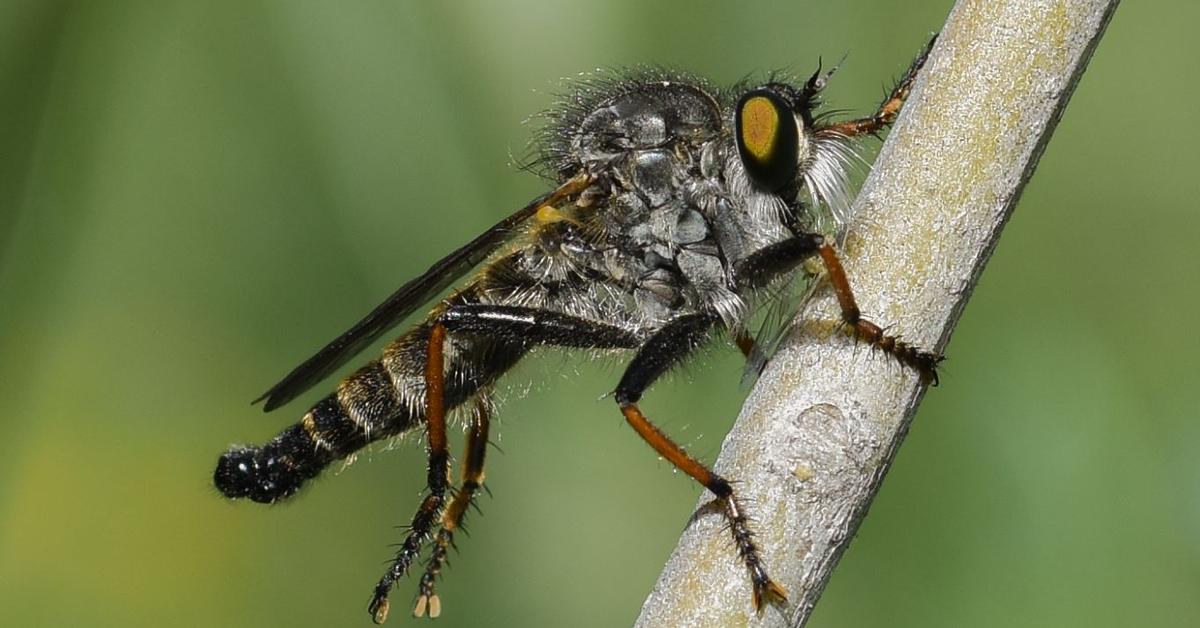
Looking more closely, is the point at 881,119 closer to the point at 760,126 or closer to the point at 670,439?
the point at 760,126

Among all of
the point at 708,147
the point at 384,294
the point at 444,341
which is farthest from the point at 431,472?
the point at 708,147

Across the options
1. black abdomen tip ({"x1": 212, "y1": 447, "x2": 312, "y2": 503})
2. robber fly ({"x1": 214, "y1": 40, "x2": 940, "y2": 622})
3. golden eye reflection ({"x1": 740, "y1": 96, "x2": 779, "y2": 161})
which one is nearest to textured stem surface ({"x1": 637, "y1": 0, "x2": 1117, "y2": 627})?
robber fly ({"x1": 214, "y1": 40, "x2": 940, "y2": 622})

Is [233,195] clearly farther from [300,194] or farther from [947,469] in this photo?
[947,469]

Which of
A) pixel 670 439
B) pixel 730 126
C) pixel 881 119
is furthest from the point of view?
pixel 730 126

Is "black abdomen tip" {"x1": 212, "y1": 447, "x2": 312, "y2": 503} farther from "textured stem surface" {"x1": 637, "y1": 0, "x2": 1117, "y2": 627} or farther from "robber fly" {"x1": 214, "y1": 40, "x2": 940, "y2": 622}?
"textured stem surface" {"x1": 637, "y1": 0, "x2": 1117, "y2": 627}

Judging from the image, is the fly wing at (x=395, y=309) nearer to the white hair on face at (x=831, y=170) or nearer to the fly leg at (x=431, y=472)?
the fly leg at (x=431, y=472)

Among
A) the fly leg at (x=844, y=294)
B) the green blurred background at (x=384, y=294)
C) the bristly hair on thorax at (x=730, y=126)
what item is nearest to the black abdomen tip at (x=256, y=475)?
the green blurred background at (x=384, y=294)

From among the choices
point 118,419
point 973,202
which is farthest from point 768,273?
point 118,419
